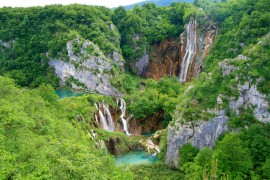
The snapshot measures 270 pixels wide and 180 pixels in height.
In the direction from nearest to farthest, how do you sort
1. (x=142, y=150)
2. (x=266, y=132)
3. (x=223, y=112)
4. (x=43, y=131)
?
(x=43, y=131), (x=266, y=132), (x=223, y=112), (x=142, y=150)

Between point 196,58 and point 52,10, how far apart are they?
31.9 meters

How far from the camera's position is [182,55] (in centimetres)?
7031

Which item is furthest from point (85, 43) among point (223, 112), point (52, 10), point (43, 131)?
point (43, 131)

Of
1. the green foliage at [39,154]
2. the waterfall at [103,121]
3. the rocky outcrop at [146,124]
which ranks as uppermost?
the green foliage at [39,154]

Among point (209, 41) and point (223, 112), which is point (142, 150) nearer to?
point (223, 112)

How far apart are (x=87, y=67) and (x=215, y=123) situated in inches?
1268

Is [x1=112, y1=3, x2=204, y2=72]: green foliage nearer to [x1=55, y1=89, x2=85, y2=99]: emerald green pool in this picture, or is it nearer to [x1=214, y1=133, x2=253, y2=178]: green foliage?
[x1=55, y1=89, x2=85, y2=99]: emerald green pool

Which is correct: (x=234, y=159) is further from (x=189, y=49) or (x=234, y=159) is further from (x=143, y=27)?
(x=143, y=27)

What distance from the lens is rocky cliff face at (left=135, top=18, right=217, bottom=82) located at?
66.4 metres

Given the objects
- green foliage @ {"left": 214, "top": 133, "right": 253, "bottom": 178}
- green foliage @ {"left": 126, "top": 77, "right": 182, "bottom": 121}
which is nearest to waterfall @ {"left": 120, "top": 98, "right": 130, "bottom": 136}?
green foliage @ {"left": 126, "top": 77, "right": 182, "bottom": 121}

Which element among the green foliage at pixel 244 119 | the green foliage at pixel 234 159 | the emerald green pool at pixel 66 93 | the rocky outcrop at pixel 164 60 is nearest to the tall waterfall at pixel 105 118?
the emerald green pool at pixel 66 93

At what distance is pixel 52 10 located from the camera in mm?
71188

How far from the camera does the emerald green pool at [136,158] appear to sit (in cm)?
3950

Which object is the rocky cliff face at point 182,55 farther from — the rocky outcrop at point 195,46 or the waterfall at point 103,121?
the waterfall at point 103,121
